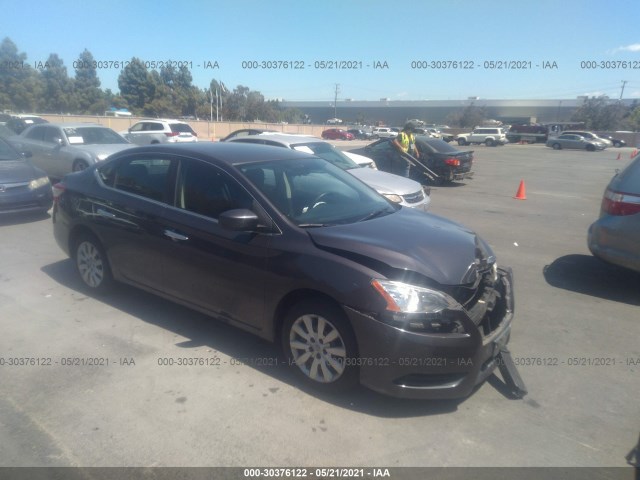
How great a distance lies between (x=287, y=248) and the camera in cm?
354

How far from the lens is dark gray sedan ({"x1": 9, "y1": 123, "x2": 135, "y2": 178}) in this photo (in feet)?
36.3

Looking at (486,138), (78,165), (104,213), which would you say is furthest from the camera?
(486,138)

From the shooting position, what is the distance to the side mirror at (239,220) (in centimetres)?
357

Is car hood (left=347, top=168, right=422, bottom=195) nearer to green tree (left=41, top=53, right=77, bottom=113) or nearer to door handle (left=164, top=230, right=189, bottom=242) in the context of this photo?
door handle (left=164, top=230, right=189, bottom=242)

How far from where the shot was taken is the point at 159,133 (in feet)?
66.2

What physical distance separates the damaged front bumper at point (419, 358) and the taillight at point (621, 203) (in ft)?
10.3

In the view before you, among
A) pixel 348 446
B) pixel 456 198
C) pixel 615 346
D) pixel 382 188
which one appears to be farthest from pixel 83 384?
pixel 456 198

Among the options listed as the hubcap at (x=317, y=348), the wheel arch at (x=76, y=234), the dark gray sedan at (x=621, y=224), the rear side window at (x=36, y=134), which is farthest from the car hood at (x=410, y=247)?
the rear side window at (x=36, y=134)

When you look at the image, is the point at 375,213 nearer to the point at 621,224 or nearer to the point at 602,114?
the point at 621,224

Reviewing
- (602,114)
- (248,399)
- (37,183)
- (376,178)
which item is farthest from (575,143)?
(248,399)

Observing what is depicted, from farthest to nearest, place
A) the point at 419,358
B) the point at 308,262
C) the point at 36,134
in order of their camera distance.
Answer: the point at 36,134 < the point at 308,262 < the point at 419,358

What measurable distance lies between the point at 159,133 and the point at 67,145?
908 cm

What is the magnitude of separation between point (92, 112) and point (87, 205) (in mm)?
56160

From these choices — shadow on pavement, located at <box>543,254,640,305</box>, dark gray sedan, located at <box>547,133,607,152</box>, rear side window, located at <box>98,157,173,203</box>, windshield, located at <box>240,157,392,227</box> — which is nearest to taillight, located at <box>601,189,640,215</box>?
shadow on pavement, located at <box>543,254,640,305</box>
